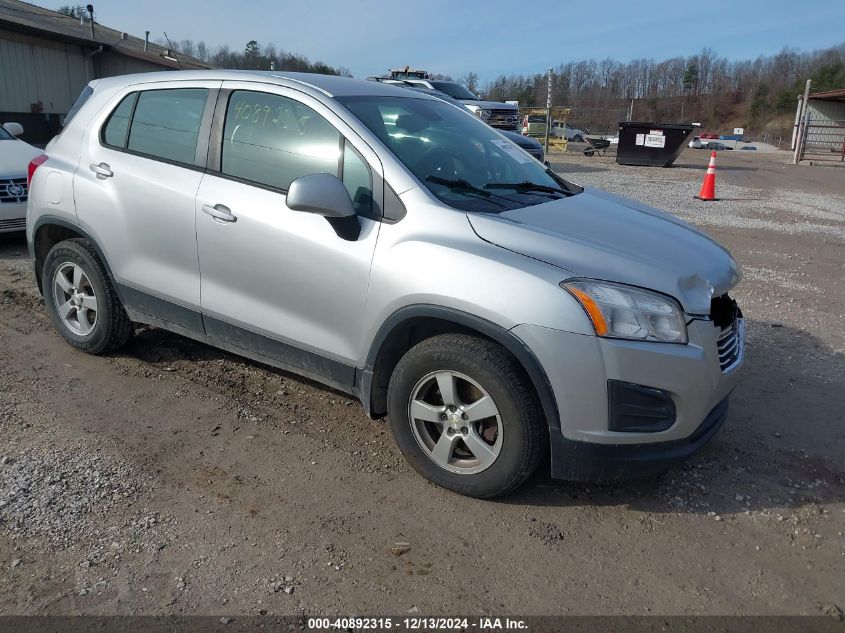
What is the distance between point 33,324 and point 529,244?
4165mm

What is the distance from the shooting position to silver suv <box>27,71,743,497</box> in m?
2.74

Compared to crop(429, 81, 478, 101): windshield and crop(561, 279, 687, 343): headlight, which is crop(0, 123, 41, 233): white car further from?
crop(429, 81, 478, 101): windshield

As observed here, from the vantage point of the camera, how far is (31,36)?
19.6 metres

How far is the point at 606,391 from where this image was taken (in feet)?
8.80

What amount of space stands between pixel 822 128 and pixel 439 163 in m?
34.4

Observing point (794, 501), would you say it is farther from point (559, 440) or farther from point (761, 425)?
point (559, 440)

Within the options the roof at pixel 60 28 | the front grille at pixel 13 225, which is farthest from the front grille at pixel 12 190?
the roof at pixel 60 28

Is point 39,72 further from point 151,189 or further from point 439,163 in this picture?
point 439,163

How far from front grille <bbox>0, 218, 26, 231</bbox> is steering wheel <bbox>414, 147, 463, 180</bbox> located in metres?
6.01

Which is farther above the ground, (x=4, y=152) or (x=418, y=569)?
(x=4, y=152)

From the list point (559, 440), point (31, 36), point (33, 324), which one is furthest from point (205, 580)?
point (31, 36)

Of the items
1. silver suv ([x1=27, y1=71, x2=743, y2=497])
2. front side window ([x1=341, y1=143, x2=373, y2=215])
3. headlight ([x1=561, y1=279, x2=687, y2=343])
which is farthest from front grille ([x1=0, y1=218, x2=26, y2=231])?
headlight ([x1=561, y1=279, x2=687, y2=343])

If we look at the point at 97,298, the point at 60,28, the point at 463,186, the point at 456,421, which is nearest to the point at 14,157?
the point at 97,298

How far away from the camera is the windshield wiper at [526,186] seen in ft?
11.9
